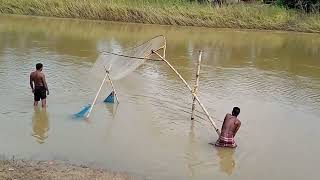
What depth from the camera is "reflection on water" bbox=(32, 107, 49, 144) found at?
897 cm

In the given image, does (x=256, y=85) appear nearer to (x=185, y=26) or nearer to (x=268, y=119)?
(x=268, y=119)

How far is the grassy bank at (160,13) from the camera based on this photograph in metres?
28.4

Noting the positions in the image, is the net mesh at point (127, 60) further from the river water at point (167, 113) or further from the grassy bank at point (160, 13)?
the grassy bank at point (160, 13)

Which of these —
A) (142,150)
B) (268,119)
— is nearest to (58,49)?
(268,119)

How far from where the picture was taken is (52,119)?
1001 cm

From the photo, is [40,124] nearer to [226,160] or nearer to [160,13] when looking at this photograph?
[226,160]

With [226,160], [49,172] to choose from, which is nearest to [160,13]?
[226,160]

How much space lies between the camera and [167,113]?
11.1 meters

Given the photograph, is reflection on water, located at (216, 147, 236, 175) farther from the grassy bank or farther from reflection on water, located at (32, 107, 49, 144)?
the grassy bank

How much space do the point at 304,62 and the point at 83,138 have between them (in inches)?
500

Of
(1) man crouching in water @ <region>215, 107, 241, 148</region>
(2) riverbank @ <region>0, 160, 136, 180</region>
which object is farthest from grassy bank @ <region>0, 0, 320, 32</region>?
(2) riverbank @ <region>0, 160, 136, 180</region>

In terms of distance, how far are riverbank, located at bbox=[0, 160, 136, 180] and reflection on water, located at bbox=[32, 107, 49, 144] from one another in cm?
149

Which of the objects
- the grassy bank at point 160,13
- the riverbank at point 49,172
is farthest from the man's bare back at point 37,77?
the grassy bank at point 160,13

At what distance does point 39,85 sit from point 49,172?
3.81 m
